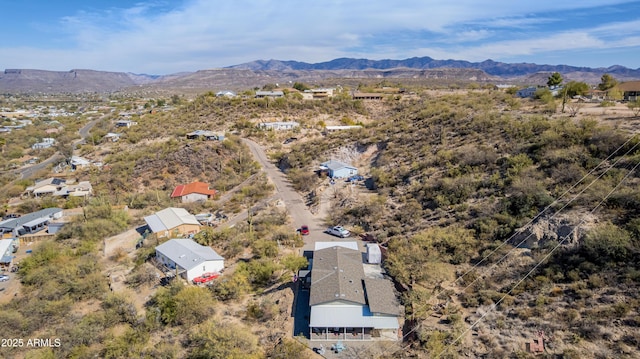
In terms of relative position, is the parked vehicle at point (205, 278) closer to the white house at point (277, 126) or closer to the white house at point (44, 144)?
the white house at point (277, 126)

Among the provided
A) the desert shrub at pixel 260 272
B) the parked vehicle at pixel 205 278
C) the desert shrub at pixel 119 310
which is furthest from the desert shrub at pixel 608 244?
the desert shrub at pixel 119 310

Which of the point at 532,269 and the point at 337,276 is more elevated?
the point at 532,269

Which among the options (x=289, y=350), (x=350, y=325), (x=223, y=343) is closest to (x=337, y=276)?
(x=350, y=325)

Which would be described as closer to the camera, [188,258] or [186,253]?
[188,258]

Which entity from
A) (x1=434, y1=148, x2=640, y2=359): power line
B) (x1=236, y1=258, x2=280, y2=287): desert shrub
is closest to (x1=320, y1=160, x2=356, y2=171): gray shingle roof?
(x1=236, y1=258, x2=280, y2=287): desert shrub

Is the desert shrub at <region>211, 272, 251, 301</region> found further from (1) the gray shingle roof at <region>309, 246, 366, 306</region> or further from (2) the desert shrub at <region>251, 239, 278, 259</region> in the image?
(1) the gray shingle roof at <region>309, 246, 366, 306</region>

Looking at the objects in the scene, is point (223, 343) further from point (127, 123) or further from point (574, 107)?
point (127, 123)
